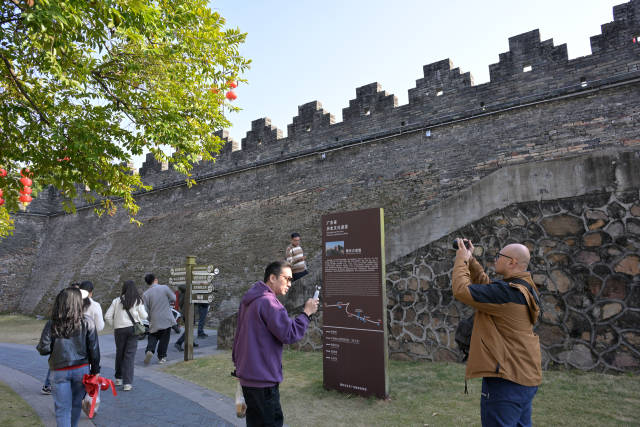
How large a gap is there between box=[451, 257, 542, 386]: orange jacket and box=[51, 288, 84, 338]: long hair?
10.9 ft

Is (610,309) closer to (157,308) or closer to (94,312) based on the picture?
(94,312)

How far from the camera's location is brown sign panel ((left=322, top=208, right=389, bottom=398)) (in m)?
4.81

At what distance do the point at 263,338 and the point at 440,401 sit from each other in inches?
105

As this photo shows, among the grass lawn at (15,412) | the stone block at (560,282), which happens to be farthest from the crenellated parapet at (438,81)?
the grass lawn at (15,412)

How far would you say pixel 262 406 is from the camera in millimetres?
2793

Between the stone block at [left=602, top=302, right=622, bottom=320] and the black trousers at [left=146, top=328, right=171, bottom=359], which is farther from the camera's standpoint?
the black trousers at [left=146, top=328, right=171, bottom=359]

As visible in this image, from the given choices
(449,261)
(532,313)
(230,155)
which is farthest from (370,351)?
(230,155)

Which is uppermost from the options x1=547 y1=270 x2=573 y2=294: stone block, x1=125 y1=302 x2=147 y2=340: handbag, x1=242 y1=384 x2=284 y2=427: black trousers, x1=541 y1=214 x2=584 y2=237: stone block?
x1=541 y1=214 x2=584 y2=237: stone block

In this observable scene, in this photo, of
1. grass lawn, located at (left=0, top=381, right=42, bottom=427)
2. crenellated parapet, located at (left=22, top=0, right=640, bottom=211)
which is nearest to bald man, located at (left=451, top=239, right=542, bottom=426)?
grass lawn, located at (left=0, top=381, right=42, bottom=427)

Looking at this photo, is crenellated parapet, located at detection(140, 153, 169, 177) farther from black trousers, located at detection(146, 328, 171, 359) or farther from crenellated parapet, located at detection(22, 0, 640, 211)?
black trousers, located at detection(146, 328, 171, 359)

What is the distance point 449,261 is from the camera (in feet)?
20.0

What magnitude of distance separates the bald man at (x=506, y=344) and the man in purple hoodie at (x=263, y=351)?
119 cm

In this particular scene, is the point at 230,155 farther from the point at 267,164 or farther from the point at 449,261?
the point at 449,261

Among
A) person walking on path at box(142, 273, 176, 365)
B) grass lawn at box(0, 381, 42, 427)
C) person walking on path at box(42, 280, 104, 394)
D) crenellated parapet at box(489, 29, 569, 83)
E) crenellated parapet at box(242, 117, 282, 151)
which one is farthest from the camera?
crenellated parapet at box(242, 117, 282, 151)
